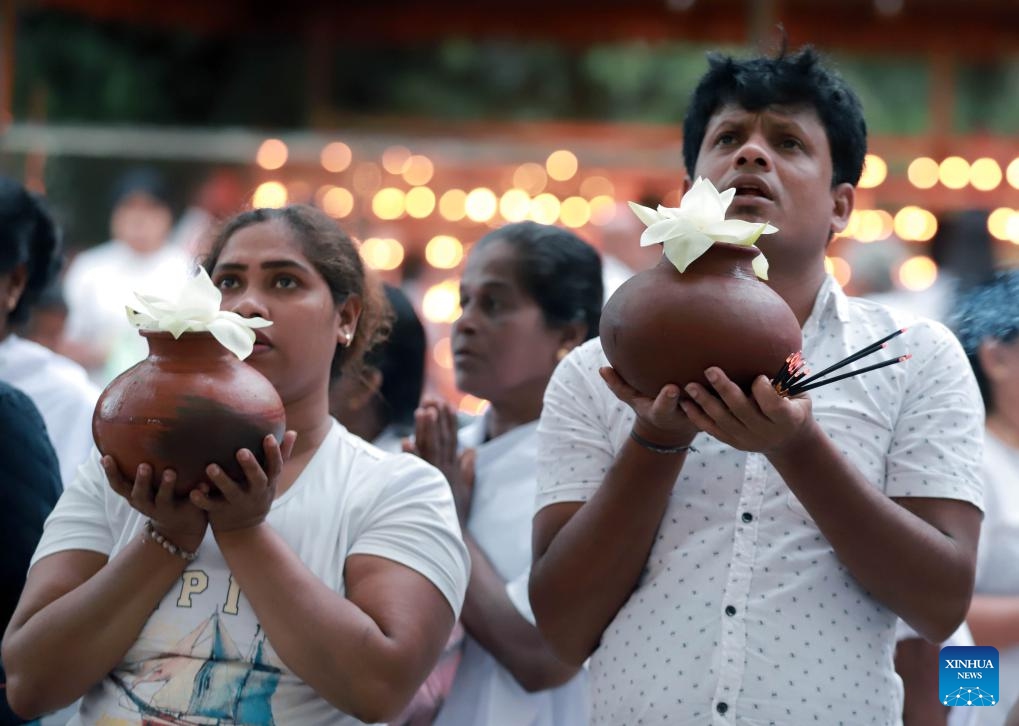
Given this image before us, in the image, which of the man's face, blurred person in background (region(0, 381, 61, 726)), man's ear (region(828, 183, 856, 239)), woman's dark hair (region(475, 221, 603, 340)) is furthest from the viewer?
woman's dark hair (region(475, 221, 603, 340))

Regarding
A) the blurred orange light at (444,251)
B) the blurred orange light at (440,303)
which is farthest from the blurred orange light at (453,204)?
the blurred orange light at (440,303)

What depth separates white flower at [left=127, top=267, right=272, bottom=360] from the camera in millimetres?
1763

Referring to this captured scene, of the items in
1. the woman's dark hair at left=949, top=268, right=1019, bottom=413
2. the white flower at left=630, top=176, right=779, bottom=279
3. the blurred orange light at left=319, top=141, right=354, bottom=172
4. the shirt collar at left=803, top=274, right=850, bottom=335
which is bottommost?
the white flower at left=630, top=176, right=779, bottom=279

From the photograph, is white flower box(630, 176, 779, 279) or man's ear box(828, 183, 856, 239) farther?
man's ear box(828, 183, 856, 239)

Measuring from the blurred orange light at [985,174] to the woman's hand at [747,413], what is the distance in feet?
23.5

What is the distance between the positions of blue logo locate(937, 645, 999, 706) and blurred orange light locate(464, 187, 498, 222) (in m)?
6.12

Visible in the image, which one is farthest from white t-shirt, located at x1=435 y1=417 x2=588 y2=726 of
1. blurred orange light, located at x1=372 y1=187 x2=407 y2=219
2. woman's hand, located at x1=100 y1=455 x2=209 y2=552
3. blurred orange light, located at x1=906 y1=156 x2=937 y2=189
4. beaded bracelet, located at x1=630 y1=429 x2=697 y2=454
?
blurred orange light, located at x1=906 y1=156 x2=937 y2=189

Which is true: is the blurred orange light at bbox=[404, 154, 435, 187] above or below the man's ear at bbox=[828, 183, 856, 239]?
above

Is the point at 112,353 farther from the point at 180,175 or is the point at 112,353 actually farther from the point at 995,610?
the point at 995,610

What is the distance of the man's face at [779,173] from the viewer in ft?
6.45

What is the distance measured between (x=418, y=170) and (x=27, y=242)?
519 centimetres

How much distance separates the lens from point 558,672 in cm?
241

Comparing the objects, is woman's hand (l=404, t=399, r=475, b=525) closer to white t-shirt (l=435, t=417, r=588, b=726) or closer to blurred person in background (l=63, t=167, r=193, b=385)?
white t-shirt (l=435, t=417, r=588, b=726)

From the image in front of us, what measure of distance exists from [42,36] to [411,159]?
2426mm
